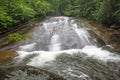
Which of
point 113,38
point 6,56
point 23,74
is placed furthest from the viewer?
point 113,38

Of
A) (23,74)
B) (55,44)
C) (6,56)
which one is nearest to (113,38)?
(55,44)

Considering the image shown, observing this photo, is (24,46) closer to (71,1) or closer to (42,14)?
(42,14)

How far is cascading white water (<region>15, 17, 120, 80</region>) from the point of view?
9617 millimetres

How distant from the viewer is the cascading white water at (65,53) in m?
9.62

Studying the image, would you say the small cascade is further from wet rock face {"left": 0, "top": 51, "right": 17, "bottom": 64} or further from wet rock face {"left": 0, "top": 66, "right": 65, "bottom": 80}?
wet rock face {"left": 0, "top": 66, "right": 65, "bottom": 80}

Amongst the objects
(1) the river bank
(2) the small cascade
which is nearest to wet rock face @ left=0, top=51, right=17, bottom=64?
(2) the small cascade

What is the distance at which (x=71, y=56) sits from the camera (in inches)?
474

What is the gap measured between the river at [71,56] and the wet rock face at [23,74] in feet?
9.09

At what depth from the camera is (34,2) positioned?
37656 mm

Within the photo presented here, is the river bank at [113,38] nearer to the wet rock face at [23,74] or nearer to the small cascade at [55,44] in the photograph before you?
the small cascade at [55,44]

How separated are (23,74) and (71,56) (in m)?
6.66

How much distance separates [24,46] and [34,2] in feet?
77.9

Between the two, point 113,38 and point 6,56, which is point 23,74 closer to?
point 6,56

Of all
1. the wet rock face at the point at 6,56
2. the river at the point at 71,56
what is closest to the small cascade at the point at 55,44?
the river at the point at 71,56
